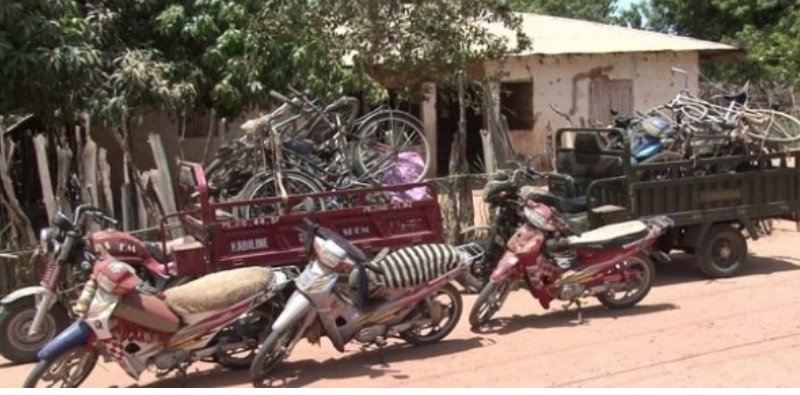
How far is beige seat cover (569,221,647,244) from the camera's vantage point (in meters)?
7.37

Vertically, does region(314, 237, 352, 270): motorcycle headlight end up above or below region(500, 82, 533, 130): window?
below

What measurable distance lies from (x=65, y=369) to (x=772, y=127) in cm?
716

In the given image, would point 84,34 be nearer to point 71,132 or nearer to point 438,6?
point 71,132

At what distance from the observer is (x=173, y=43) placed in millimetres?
11898

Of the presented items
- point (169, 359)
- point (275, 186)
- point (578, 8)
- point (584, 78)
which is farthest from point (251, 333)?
point (578, 8)

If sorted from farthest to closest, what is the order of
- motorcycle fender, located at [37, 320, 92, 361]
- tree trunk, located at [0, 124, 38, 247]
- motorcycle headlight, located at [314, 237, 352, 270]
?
tree trunk, located at [0, 124, 38, 247] < motorcycle headlight, located at [314, 237, 352, 270] < motorcycle fender, located at [37, 320, 92, 361]

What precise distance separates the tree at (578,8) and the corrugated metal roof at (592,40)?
19.7 meters

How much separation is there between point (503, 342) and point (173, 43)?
7.10 metres

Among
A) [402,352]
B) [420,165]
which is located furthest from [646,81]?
[402,352]

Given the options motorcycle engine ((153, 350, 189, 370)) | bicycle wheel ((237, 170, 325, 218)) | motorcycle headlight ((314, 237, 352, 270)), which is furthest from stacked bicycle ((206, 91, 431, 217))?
motorcycle engine ((153, 350, 189, 370))

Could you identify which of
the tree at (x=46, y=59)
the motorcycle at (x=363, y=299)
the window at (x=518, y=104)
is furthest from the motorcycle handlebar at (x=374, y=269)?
the window at (x=518, y=104)

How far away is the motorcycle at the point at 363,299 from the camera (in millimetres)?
5812

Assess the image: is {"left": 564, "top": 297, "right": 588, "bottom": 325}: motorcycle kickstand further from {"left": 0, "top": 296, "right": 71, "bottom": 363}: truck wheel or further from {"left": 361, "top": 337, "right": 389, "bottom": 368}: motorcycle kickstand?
{"left": 0, "top": 296, "right": 71, "bottom": 363}: truck wheel

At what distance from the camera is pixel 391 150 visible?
29.6ft
